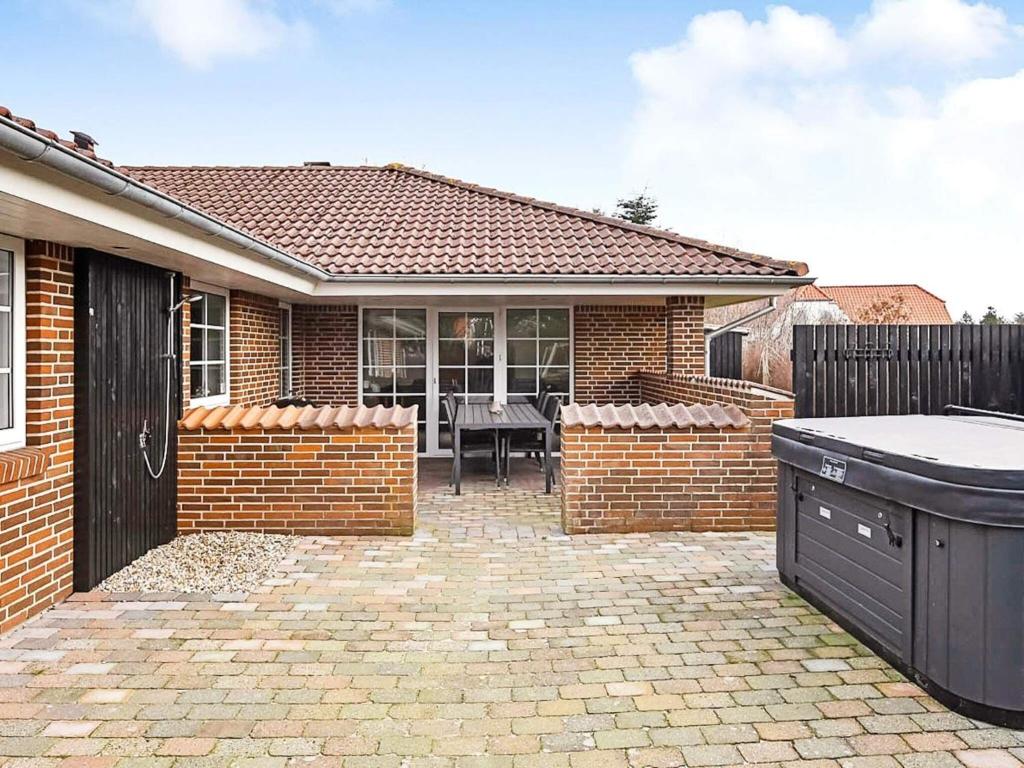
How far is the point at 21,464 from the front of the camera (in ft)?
13.0

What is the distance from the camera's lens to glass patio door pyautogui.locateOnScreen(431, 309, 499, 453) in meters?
10.3

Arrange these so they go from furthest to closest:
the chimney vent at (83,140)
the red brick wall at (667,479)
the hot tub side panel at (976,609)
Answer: the red brick wall at (667,479) → the chimney vent at (83,140) → the hot tub side panel at (976,609)

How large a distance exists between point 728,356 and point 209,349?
10910mm

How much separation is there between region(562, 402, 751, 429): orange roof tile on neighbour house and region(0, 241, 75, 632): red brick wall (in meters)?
3.76

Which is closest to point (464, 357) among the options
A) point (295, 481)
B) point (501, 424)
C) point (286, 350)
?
point (286, 350)

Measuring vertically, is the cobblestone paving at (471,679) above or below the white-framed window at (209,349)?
below

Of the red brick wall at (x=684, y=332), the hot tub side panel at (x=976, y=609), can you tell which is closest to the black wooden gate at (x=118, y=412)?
the hot tub side panel at (x=976, y=609)

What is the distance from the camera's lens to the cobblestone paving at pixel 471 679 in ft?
9.02

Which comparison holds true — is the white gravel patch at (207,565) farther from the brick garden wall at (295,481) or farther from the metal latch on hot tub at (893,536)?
the metal latch on hot tub at (893,536)

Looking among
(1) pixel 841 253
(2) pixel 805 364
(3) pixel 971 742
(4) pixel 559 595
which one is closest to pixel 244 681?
(4) pixel 559 595

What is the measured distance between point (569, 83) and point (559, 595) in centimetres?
1281

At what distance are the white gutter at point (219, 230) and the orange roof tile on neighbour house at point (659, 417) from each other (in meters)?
2.24

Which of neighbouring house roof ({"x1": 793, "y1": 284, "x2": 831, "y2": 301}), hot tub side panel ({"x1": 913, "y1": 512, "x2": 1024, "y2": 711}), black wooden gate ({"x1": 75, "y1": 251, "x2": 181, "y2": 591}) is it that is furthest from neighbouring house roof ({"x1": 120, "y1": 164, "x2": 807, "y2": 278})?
neighbouring house roof ({"x1": 793, "y1": 284, "x2": 831, "y2": 301})

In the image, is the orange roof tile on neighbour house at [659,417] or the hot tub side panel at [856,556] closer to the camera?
the hot tub side panel at [856,556]
